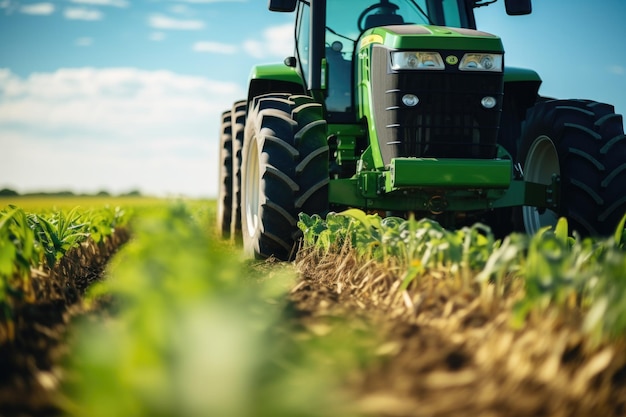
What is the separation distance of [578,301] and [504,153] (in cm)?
374

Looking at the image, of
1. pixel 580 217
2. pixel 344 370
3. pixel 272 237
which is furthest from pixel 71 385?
pixel 580 217

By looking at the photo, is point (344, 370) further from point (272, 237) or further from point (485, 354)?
point (272, 237)

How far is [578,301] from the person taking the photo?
2.49 meters

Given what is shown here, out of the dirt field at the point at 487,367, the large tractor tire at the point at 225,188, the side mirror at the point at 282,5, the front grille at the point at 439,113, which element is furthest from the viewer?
the large tractor tire at the point at 225,188

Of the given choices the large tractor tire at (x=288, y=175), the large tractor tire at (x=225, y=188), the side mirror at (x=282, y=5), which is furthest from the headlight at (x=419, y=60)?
the large tractor tire at (x=225, y=188)

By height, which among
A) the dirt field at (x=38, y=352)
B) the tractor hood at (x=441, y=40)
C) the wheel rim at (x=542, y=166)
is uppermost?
the tractor hood at (x=441, y=40)

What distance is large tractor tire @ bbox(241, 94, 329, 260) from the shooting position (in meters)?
5.14

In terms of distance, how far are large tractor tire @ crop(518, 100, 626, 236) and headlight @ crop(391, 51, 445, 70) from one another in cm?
117

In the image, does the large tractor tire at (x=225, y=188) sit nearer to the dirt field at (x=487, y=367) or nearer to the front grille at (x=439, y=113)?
Answer: the front grille at (x=439, y=113)

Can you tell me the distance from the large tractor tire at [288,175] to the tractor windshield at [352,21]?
2.66 feet

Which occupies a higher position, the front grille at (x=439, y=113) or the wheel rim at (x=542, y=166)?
the front grille at (x=439, y=113)

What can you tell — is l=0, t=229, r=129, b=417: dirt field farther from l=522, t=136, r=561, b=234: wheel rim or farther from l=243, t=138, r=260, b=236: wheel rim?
l=522, t=136, r=561, b=234: wheel rim

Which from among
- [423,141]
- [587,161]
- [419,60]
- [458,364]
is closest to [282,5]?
[419,60]

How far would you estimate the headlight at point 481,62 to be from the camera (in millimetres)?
5199
